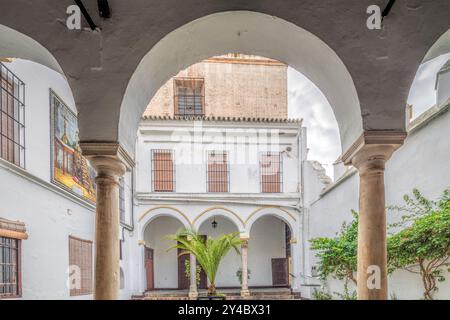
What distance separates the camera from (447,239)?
216 inches

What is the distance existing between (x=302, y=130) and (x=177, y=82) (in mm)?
5847

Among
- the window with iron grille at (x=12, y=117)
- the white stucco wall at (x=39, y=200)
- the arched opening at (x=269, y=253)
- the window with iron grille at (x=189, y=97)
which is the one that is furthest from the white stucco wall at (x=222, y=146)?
the window with iron grille at (x=12, y=117)

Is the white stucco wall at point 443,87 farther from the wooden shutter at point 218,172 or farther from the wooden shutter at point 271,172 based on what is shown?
the wooden shutter at point 218,172

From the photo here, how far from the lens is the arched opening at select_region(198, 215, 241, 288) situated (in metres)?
17.7

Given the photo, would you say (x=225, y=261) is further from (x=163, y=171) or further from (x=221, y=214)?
(x=163, y=171)

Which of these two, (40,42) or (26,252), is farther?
(26,252)

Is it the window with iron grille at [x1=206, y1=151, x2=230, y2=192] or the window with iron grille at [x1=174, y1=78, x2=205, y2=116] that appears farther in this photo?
the window with iron grille at [x1=174, y1=78, x2=205, y2=116]

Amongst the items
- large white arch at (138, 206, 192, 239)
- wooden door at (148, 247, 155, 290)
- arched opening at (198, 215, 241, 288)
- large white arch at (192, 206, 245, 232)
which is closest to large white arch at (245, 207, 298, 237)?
large white arch at (192, 206, 245, 232)

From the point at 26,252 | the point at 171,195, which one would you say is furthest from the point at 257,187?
the point at 26,252

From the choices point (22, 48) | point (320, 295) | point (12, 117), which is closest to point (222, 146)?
point (320, 295)

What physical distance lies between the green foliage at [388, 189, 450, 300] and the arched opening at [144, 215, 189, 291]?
11.6m
